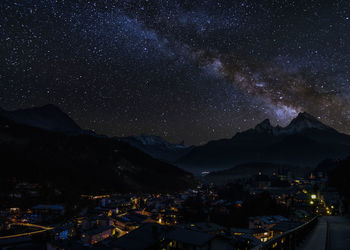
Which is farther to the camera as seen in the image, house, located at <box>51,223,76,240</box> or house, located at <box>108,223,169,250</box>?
house, located at <box>51,223,76,240</box>

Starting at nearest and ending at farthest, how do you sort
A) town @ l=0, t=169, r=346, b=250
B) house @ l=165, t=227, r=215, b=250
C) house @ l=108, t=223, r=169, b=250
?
house @ l=165, t=227, r=215, b=250 → house @ l=108, t=223, r=169, b=250 → town @ l=0, t=169, r=346, b=250

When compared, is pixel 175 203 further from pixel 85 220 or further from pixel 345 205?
pixel 345 205

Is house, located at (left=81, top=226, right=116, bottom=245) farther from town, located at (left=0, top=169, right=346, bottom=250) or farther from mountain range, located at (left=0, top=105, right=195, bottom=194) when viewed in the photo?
mountain range, located at (left=0, top=105, right=195, bottom=194)

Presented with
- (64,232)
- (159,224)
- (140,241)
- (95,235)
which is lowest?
(64,232)

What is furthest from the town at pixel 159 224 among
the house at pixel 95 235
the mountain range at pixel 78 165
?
the mountain range at pixel 78 165

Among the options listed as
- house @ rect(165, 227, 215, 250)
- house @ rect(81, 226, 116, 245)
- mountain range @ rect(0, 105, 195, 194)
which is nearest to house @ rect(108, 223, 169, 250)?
house @ rect(165, 227, 215, 250)

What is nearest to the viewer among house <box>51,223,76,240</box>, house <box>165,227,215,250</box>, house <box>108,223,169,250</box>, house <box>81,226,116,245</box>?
house <box>165,227,215,250</box>

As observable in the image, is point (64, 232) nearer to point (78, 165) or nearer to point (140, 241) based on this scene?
point (140, 241)

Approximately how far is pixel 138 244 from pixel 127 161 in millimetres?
149315

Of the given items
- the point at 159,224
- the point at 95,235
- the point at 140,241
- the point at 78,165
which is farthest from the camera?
the point at 78,165

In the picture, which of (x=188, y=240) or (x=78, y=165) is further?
(x=78, y=165)

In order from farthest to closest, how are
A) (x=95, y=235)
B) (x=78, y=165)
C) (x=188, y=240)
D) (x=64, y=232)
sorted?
(x=78, y=165) → (x=64, y=232) → (x=95, y=235) → (x=188, y=240)

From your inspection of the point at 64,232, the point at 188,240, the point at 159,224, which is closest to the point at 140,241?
the point at 188,240

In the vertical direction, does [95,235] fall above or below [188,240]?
below
